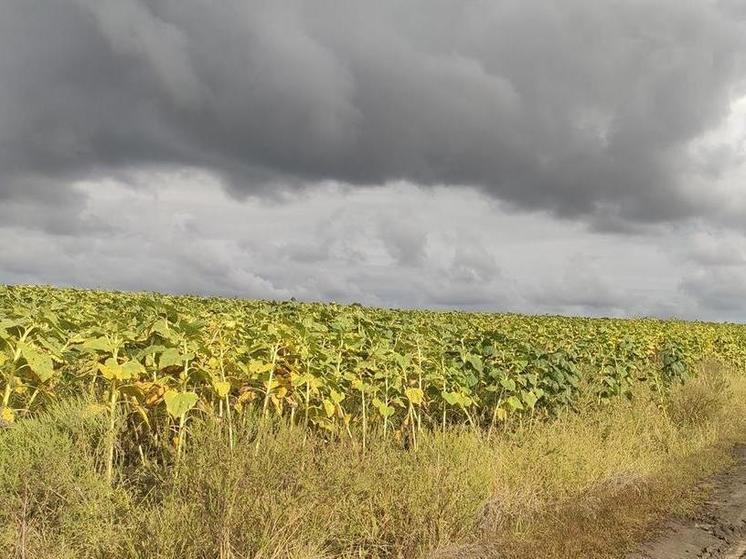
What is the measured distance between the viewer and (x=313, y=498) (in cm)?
491

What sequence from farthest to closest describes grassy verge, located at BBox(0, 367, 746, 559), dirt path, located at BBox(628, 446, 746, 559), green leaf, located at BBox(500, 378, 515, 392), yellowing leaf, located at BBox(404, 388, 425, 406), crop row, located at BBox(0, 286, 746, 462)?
green leaf, located at BBox(500, 378, 515, 392) < yellowing leaf, located at BBox(404, 388, 425, 406) < dirt path, located at BBox(628, 446, 746, 559) < crop row, located at BBox(0, 286, 746, 462) < grassy verge, located at BBox(0, 367, 746, 559)

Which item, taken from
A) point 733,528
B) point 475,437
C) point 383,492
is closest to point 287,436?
point 383,492

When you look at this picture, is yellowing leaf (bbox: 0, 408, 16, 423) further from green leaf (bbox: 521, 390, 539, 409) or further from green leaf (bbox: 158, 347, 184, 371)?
green leaf (bbox: 521, 390, 539, 409)

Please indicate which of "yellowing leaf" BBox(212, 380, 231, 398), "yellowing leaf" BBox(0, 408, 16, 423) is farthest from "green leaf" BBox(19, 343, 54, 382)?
"yellowing leaf" BBox(212, 380, 231, 398)

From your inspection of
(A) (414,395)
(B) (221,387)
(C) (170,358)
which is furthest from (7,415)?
(A) (414,395)

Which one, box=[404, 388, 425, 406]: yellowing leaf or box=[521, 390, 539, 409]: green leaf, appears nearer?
box=[404, 388, 425, 406]: yellowing leaf

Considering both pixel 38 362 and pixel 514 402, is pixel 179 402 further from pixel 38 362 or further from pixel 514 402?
pixel 514 402

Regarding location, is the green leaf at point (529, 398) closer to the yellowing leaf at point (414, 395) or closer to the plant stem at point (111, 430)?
the yellowing leaf at point (414, 395)

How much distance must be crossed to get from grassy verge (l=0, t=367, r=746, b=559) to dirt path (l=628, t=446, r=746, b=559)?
24 centimetres

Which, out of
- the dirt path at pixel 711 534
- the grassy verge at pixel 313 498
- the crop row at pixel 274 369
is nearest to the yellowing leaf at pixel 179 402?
the crop row at pixel 274 369

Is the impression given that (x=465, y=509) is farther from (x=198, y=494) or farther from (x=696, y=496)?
(x=696, y=496)

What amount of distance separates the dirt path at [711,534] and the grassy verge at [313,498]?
24 centimetres

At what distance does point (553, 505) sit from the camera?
7.14m

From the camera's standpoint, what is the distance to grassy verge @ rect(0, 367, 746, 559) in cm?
446
